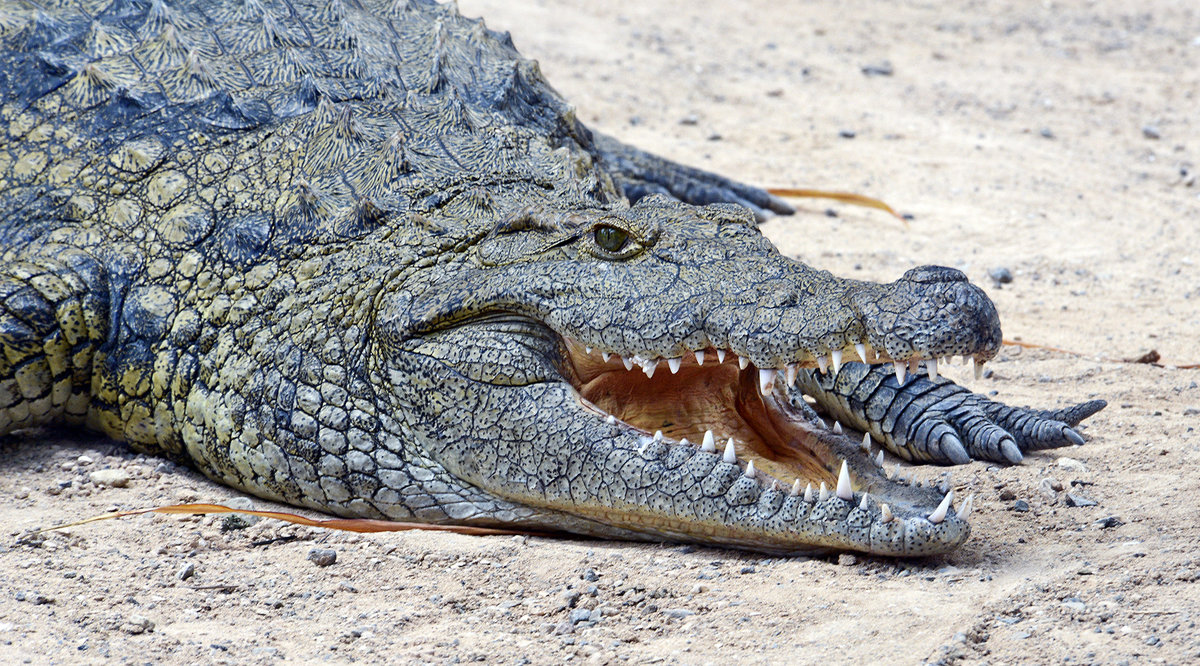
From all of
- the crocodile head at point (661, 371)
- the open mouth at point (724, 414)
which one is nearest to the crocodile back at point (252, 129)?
the crocodile head at point (661, 371)

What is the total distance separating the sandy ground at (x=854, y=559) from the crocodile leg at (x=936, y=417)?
4.0 inches

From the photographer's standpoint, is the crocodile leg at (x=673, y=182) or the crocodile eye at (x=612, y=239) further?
the crocodile leg at (x=673, y=182)

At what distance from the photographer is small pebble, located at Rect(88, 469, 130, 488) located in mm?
3947

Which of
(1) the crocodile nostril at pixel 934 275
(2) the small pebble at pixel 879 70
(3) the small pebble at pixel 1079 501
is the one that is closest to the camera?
(1) the crocodile nostril at pixel 934 275

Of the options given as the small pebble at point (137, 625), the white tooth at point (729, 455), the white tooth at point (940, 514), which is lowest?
the small pebble at point (137, 625)

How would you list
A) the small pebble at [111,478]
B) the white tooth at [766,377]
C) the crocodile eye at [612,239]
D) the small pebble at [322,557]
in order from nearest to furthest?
1. the white tooth at [766,377]
2. the small pebble at [322,557]
3. the crocodile eye at [612,239]
4. the small pebble at [111,478]

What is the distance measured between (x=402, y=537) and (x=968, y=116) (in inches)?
281

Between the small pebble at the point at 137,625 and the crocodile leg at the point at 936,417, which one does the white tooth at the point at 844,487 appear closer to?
the crocodile leg at the point at 936,417

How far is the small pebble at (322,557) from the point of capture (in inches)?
133

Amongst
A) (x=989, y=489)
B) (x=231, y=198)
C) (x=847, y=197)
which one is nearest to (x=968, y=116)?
(x=847, y=197)

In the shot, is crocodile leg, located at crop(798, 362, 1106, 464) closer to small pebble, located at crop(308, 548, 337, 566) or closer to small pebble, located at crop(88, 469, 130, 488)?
small pebble, located at crop(308, 548, 337, 566)

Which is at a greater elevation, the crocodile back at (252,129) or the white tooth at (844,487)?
the crocodile back at (252,129)

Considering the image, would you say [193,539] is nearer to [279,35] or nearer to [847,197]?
[279,35]

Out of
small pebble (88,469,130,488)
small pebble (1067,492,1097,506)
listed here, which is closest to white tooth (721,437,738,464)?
small pebble (1067,492,1097,506)
